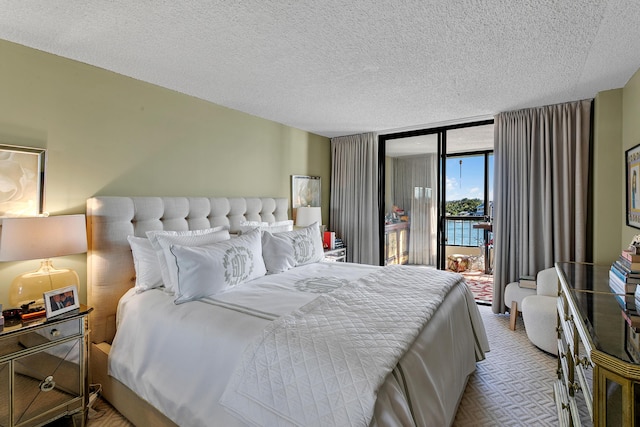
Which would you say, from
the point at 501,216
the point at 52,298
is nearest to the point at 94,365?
the point at 52,298

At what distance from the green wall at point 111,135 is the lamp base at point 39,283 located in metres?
0.15

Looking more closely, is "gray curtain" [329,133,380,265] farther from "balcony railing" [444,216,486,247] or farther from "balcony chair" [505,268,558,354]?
"balcony chair" [505,268,558,354]

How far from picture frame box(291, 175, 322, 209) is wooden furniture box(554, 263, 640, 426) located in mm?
3085

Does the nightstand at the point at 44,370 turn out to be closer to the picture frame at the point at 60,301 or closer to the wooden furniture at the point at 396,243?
the picture frame at the point at 60,301

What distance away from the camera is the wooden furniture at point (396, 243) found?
4629mm

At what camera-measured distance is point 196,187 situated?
3.08 m

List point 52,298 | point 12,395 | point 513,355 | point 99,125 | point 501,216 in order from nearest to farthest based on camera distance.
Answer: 1. point 12,395
2. point 52,298
3. point 99,125
4. point 513,355
5. point 501,216

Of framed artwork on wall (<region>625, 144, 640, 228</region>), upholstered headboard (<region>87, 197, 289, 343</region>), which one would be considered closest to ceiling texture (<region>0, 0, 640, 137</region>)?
framed artwork on wall (<region>625, 144, 640, 228</region>)

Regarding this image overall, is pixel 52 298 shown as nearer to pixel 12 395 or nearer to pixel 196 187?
pixel 12 395

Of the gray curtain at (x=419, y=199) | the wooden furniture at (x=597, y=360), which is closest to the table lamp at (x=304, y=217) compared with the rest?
the gray curtain at (x=419, y=199)

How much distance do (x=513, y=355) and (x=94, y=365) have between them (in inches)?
135

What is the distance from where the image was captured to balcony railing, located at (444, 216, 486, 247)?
14.2 feet

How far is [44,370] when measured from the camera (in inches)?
67.7

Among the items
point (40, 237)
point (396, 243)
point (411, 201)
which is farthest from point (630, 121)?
point (40, 237)
